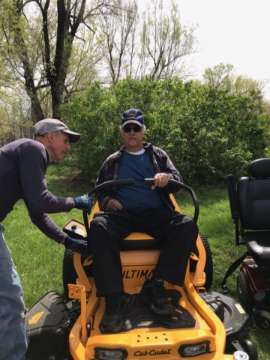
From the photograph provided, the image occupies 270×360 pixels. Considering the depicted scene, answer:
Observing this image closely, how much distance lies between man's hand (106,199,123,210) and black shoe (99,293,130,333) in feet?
3.10

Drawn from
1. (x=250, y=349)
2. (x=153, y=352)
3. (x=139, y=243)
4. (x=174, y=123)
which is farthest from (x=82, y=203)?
(x=174, y=123)

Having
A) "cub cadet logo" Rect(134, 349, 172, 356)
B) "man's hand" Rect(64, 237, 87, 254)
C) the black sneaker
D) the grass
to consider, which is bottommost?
the grass

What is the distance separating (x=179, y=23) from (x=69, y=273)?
82.0 ft

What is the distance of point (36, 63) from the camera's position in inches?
833

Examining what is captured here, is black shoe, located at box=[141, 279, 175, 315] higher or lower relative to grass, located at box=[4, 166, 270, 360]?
higher

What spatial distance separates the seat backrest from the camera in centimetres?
509

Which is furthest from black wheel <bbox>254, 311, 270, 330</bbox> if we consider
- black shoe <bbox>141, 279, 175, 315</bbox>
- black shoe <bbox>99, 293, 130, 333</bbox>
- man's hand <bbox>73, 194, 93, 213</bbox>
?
man's hand <bbox>73, 194, 93, 213</bbox>

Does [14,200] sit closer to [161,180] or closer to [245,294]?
[161,180]

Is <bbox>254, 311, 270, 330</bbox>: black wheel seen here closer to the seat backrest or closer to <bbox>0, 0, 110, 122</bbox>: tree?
the seat backrest

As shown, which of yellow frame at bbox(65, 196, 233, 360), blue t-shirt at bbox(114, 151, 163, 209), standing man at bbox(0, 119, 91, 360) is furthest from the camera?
blue t-shirt at bbox(114, 151, 163, 209)

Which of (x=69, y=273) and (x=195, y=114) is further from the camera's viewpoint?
(x=195, y=114)

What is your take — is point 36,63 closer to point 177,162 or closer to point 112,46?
point 112,46

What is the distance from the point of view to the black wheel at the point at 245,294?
4590mm

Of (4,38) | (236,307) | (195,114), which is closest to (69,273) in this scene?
(236,307)
